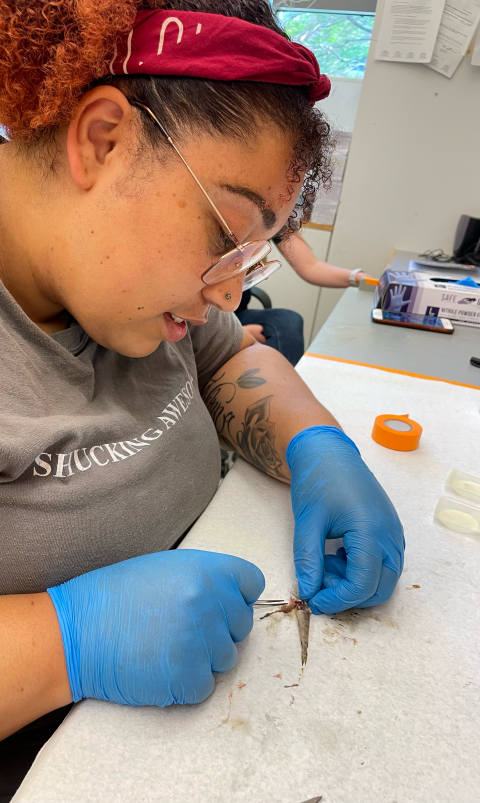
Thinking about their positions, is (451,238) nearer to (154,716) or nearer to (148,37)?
(148,37)

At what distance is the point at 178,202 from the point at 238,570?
434 mm

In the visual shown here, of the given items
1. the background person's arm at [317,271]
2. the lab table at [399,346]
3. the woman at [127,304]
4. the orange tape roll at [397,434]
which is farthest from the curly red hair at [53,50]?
the background person's arm at [317,271]

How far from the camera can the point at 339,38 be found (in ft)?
8.14

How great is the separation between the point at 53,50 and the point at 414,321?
1.46 meters

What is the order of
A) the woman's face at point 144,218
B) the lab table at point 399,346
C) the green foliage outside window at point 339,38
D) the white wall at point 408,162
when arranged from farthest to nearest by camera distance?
the green foliage outside window at point 339,38
the white wall at point 408,162
the lab table at point 399,346
the woman's face at point 144,218

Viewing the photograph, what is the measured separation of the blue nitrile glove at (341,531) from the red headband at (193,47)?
0.54 metres

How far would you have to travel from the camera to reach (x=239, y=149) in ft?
1.88

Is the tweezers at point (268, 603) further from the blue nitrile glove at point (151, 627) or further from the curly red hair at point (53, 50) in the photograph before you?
the curly red hair at point (53, 50)

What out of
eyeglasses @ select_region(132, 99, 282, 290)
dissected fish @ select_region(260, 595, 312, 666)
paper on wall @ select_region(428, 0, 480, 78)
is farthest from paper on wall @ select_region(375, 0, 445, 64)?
dissected fish @ select_region(260, 595, 312, 666)

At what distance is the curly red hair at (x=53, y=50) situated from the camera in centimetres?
50

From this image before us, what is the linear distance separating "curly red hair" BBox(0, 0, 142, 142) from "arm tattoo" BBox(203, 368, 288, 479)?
60 cm

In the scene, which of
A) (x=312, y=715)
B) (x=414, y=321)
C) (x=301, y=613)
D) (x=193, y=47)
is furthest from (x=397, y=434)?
(x=414, y=321)

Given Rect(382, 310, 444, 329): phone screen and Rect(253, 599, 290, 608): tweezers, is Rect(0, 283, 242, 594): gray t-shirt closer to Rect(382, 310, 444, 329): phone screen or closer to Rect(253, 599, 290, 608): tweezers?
Rect(253, 599, 290, 608): tweezers

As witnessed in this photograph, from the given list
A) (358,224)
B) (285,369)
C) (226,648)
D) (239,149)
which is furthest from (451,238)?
(226,648)
